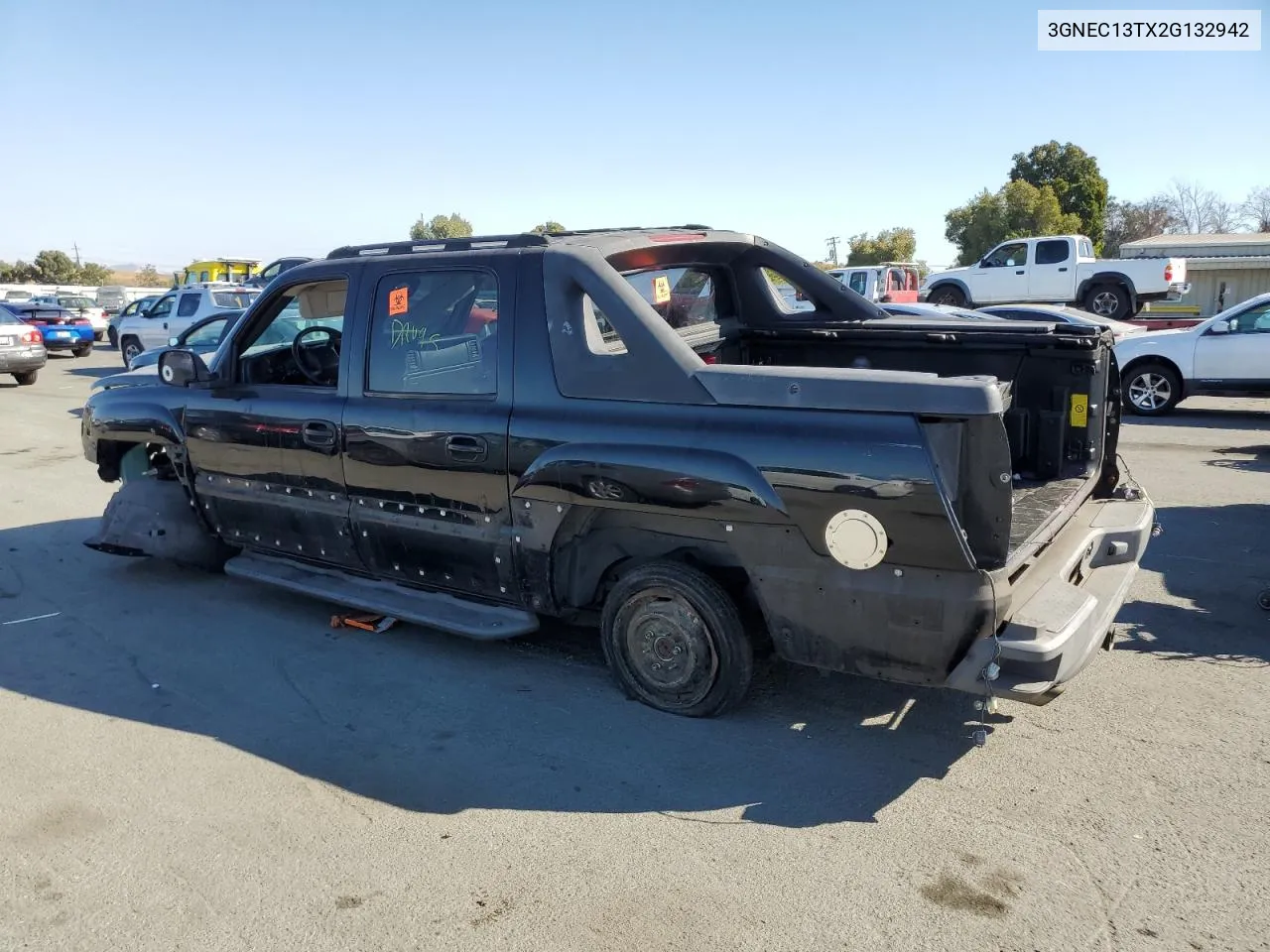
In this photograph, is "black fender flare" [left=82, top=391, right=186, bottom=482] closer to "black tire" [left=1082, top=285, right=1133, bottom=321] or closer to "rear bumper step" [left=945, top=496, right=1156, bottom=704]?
"rear bumper step" [left=945, top=496, right=1156, bottom=704]

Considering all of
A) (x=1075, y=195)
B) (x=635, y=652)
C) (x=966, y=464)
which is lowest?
(x=635, y=652)

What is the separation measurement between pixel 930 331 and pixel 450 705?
292cm

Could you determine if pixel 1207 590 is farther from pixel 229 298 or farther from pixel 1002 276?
pixel 229 298

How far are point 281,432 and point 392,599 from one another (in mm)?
1074

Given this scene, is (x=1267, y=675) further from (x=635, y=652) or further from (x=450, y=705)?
(x=450, y=705)

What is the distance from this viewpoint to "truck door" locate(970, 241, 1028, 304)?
22.3m

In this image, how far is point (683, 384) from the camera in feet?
12.3

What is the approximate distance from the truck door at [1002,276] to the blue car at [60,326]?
2243cm

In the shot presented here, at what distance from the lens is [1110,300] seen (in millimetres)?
21781

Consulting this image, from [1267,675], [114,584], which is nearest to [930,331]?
[1267,675]

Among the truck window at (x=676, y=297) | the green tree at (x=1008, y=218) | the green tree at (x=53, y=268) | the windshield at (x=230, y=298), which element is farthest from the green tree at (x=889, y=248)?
the green tree at (x=53, y=268)

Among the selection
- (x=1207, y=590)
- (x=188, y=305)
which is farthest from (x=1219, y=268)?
(x=1207, y=590)

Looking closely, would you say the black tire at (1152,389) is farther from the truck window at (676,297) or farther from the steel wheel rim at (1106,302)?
the truck window at (676,297)

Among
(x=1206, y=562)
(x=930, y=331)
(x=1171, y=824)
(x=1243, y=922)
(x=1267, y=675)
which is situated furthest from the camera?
(x=1206, y=562)
